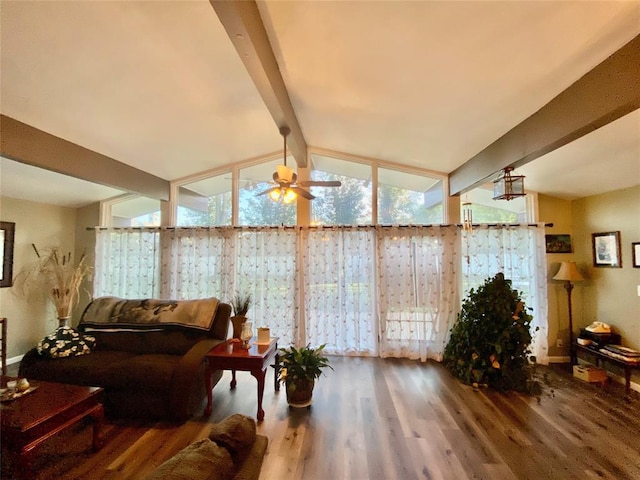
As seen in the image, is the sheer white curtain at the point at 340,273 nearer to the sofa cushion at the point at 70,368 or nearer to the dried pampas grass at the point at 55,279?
the dried pampas grass at the point at 55,279

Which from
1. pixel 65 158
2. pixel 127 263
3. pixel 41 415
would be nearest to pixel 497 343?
pixel 41 415

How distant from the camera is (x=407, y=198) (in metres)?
4.71

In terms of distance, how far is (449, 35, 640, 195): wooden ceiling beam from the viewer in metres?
1.72

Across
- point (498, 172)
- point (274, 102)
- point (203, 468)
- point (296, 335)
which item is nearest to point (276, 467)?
point (203, 468)

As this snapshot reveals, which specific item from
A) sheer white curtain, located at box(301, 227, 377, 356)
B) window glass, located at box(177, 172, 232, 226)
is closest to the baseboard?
sheer white curtain, located at box(301, 227, 377, 356)

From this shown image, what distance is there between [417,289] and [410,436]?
2229 mm

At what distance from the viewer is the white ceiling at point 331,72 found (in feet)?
5.90

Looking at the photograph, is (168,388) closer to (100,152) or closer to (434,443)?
(434,443)

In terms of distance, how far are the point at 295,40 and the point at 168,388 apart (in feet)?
9.93

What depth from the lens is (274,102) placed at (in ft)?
8.52

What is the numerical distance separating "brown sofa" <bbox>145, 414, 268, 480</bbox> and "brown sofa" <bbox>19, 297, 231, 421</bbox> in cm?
196

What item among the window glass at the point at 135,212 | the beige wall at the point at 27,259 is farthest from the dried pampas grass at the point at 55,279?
the window glass at the point at 135,212

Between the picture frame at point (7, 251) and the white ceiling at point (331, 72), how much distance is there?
0.73m

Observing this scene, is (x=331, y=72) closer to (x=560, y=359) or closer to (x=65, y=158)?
(x=65, y=158)
